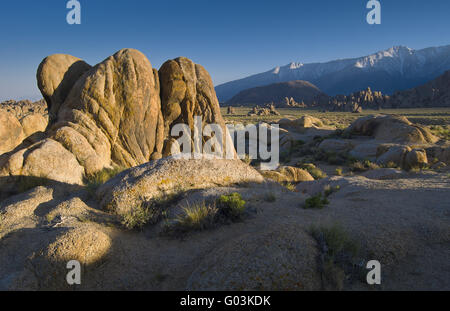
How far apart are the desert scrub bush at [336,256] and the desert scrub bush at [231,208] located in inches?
56.8

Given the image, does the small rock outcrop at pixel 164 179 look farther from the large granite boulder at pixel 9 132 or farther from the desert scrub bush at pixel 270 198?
the large granite boulder at pixel 9 132

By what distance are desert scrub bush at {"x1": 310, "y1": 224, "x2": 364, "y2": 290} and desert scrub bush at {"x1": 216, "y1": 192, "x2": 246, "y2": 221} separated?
1.44 meters

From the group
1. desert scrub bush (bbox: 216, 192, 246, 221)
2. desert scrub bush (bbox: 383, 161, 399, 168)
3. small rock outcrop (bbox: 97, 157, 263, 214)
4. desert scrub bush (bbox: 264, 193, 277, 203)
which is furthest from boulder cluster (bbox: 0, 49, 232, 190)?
desert scrub bush (bbox: 383, 161, 399, 168)

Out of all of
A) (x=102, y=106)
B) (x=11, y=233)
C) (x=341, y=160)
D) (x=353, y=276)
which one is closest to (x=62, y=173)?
(x=11, y=233)

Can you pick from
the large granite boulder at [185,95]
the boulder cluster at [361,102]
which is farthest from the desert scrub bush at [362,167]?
the boulder cluster at [361,102]

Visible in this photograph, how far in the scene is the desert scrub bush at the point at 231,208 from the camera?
193 inches

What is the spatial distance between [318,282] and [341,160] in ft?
57.6

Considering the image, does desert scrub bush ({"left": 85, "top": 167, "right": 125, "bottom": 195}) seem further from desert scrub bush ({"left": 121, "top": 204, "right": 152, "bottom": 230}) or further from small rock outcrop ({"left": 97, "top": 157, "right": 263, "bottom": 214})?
desert scrub bush ({"left": 121, "top": 204, "right": 152, "bottom": 230})

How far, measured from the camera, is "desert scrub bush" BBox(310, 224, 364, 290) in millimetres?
2969

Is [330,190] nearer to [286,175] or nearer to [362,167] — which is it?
[286,175]

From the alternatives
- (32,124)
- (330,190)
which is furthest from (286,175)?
(32,124)

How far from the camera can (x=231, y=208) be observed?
4941mm
